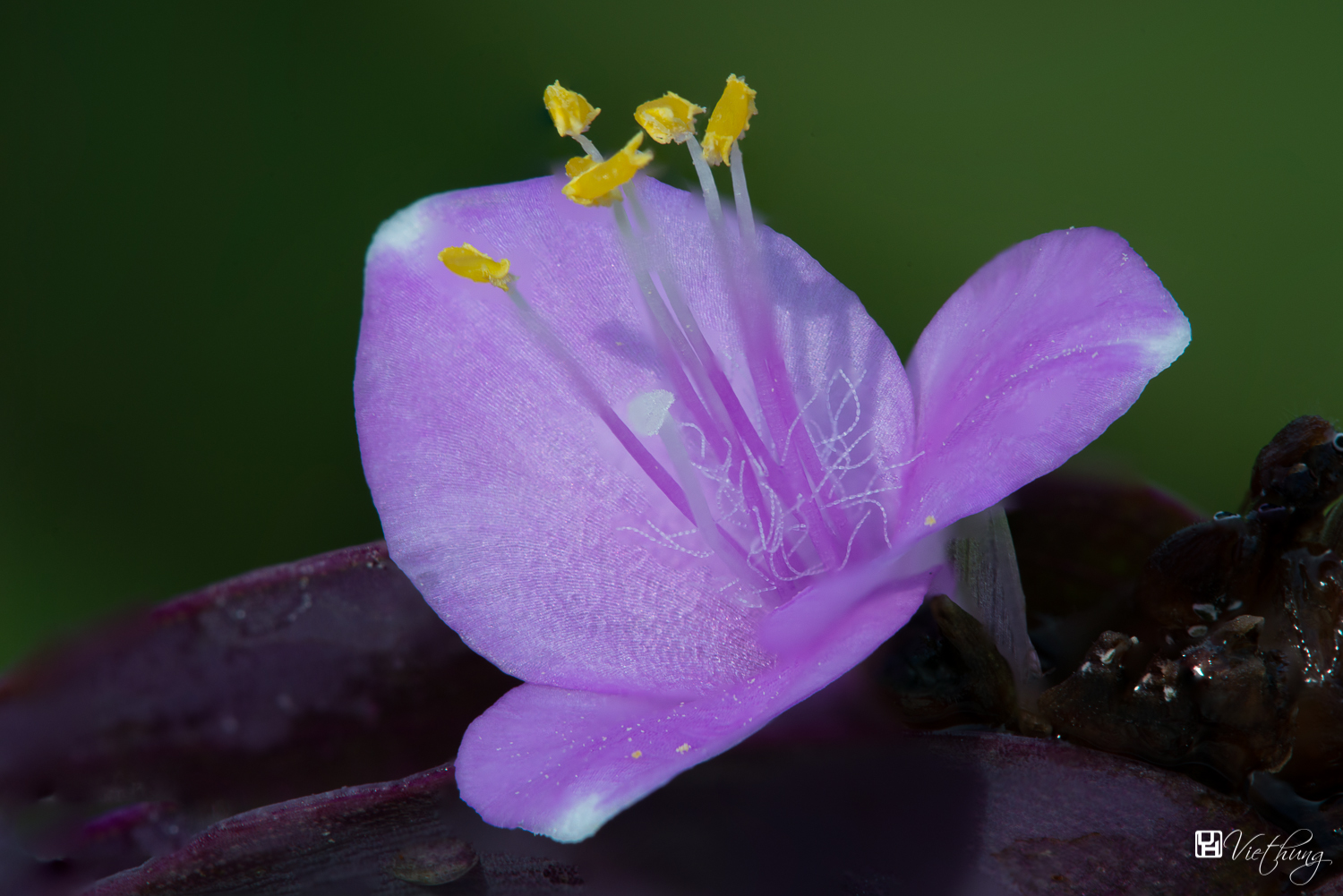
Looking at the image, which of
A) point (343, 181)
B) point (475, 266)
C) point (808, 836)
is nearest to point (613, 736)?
point (808, 836)

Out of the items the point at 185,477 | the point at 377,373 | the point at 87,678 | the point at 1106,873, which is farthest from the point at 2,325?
the point at 1106,873

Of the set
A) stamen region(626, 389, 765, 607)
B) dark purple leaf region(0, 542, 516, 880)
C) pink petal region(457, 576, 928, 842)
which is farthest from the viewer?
dark purple leaf region(0, 542, 516, 880)

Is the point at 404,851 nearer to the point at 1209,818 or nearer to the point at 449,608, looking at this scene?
the point at 449,608

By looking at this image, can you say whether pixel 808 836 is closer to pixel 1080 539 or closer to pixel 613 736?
pixel 613 736

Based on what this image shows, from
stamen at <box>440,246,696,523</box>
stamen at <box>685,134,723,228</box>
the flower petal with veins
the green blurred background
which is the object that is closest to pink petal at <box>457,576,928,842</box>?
the flower petal with veins

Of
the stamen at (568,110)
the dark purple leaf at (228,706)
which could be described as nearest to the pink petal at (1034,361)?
the stamen at (568,110)

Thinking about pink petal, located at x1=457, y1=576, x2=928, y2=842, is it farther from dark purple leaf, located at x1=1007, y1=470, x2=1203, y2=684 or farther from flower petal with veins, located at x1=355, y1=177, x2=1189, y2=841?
dark purple leaf, located at x1=1007, y1=470, x2=1203, y2=684

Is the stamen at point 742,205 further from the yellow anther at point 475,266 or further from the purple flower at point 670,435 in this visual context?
the yellow anther at point 475,266

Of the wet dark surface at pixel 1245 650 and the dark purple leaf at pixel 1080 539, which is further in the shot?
the dark purple leaf at pixel 1080 539
